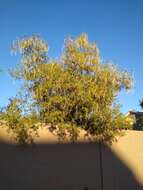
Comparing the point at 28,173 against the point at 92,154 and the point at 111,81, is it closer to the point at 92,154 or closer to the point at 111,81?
the point at 92,154

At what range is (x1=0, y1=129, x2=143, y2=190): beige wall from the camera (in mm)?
14547

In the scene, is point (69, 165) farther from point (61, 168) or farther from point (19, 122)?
point (19, 122)

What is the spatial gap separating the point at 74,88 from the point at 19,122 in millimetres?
3462

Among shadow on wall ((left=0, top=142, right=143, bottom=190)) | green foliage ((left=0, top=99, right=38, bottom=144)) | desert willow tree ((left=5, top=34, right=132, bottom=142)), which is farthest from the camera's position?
desert willow tree ((left=5, top=34, right=132, bottom=142))

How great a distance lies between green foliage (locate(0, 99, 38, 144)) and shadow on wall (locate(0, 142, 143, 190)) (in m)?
0.49

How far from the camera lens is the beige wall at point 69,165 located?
1455cm

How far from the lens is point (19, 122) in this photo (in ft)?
52.9

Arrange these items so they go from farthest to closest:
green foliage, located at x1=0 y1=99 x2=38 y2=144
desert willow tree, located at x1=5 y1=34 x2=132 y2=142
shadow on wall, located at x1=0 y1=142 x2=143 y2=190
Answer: desert willow tree, located at x1=5 y1=34 x2=132 y2=142, green foliage, located at x1=0 y1=99 x2=38 y2=144, shadow on wall, located at x1=0 y1=142 x2=143 y2=190

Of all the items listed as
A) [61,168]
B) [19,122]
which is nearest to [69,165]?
[61,168]

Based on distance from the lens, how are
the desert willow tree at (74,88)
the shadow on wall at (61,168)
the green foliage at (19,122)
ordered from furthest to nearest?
the desert willow tree at (74,88), the green foliage at (19,122), the shadow on wall at (61,168)

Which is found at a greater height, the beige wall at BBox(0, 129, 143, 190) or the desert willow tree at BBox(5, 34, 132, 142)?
the desert willow tree at BBox(5, 34, 132, 142)

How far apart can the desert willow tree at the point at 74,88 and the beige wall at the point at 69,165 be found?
28.5 inches

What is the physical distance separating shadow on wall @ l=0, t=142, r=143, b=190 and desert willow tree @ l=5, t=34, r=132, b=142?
0.80 meters

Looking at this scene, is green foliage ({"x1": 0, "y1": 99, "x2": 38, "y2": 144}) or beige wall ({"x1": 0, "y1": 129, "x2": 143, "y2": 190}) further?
green foliage ({"x1": 0, "y1": 99, "x2": 38, "y2": 144})
